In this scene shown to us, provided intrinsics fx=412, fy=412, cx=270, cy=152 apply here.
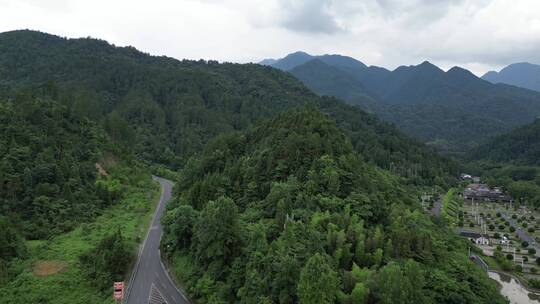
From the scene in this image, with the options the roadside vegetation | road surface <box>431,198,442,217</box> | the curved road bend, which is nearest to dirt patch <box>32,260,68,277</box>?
the curved road bend

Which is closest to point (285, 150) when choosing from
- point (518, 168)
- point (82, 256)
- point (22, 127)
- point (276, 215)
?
point (276, 215)

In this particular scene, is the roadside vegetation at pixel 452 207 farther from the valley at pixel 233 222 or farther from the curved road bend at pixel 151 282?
Result: the curved road bend at pixel 151 282

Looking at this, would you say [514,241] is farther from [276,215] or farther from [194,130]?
[194,130]

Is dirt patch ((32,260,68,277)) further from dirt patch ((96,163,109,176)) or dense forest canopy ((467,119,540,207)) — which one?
dense forest canopy ((467,119,540,207))

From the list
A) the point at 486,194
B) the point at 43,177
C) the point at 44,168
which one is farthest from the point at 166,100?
the point at 486,194

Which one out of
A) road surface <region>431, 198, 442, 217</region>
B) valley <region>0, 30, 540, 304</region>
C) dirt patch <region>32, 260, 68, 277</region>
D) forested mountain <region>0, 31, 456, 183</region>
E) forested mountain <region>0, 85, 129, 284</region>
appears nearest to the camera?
valley <region>0, 30, 540, 304</region>

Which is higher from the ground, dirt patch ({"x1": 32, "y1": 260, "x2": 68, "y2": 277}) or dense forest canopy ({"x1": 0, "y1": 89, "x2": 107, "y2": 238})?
dense forest canopy ({"x1": 0, "y1": 89, "x2": 107, "y2": 238})
